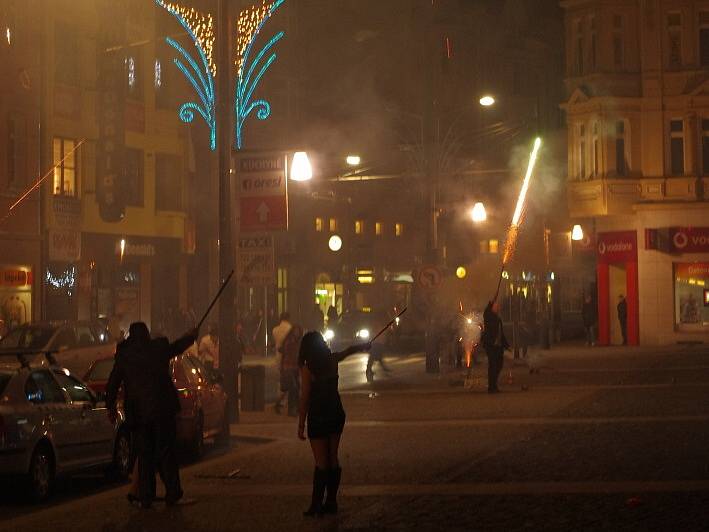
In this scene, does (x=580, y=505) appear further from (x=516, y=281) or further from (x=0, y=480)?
(x=516, y=281)

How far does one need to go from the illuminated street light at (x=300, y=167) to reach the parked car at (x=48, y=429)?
7147mm

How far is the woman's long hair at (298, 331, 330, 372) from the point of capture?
11398mm

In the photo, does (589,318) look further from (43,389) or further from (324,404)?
(324,404)

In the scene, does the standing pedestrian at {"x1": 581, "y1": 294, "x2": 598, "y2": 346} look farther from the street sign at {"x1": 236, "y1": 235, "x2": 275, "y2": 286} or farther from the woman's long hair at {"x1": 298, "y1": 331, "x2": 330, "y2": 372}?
the woman's long hair at {"x1": 298, "y1": 331, "x2": 330, "y2": 372}

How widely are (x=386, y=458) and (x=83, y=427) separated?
12.2 feet

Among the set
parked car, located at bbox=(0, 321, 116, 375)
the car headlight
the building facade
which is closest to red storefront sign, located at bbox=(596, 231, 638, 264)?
the building facade

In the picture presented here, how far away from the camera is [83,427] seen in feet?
45.6

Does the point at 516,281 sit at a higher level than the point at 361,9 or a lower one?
lower

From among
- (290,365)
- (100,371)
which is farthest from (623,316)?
(100,371)

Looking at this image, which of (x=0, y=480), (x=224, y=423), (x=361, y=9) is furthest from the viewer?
(x=361, y=9)

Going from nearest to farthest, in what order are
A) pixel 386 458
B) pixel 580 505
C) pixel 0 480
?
pixel 580 505
pixel 0 480
pixel 386 458

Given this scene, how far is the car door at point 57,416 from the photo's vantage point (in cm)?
1330

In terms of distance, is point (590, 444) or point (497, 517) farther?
point (590, 444)

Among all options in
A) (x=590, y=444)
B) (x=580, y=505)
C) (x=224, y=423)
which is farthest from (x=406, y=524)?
(x=224, y=423)
